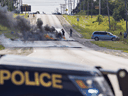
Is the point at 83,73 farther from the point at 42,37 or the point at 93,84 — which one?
the point at 42,37

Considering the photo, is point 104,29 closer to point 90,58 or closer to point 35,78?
point 90,58

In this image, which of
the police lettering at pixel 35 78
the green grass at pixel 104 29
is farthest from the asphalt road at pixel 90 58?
the green grass at pixel 104 29

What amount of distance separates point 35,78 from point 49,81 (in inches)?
6.8

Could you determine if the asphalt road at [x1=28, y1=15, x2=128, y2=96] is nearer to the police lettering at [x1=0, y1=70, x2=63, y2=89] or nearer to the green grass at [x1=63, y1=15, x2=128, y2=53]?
the police lettering at [x1=0, y1=70, x2=63, y2=89]

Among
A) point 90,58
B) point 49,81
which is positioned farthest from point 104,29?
point 49,81

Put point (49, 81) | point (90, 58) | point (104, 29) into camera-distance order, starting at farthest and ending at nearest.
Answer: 1. point (104, 29)
2. point (90, 58)
3. point (49, 81)

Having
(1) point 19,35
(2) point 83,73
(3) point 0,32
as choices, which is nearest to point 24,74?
(2) point 83,73

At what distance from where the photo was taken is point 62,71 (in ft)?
8.71

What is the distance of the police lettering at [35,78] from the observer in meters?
2.65

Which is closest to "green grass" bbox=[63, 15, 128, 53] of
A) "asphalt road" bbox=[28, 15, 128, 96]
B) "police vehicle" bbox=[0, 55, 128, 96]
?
"asphalt road" bbox=[28, 15, 128, 96]

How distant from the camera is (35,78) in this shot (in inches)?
106

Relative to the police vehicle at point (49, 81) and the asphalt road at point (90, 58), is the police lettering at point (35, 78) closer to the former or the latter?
the police vehicle at point (49, 81)

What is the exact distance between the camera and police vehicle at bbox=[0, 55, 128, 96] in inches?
103

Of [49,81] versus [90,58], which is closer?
[49,81]
